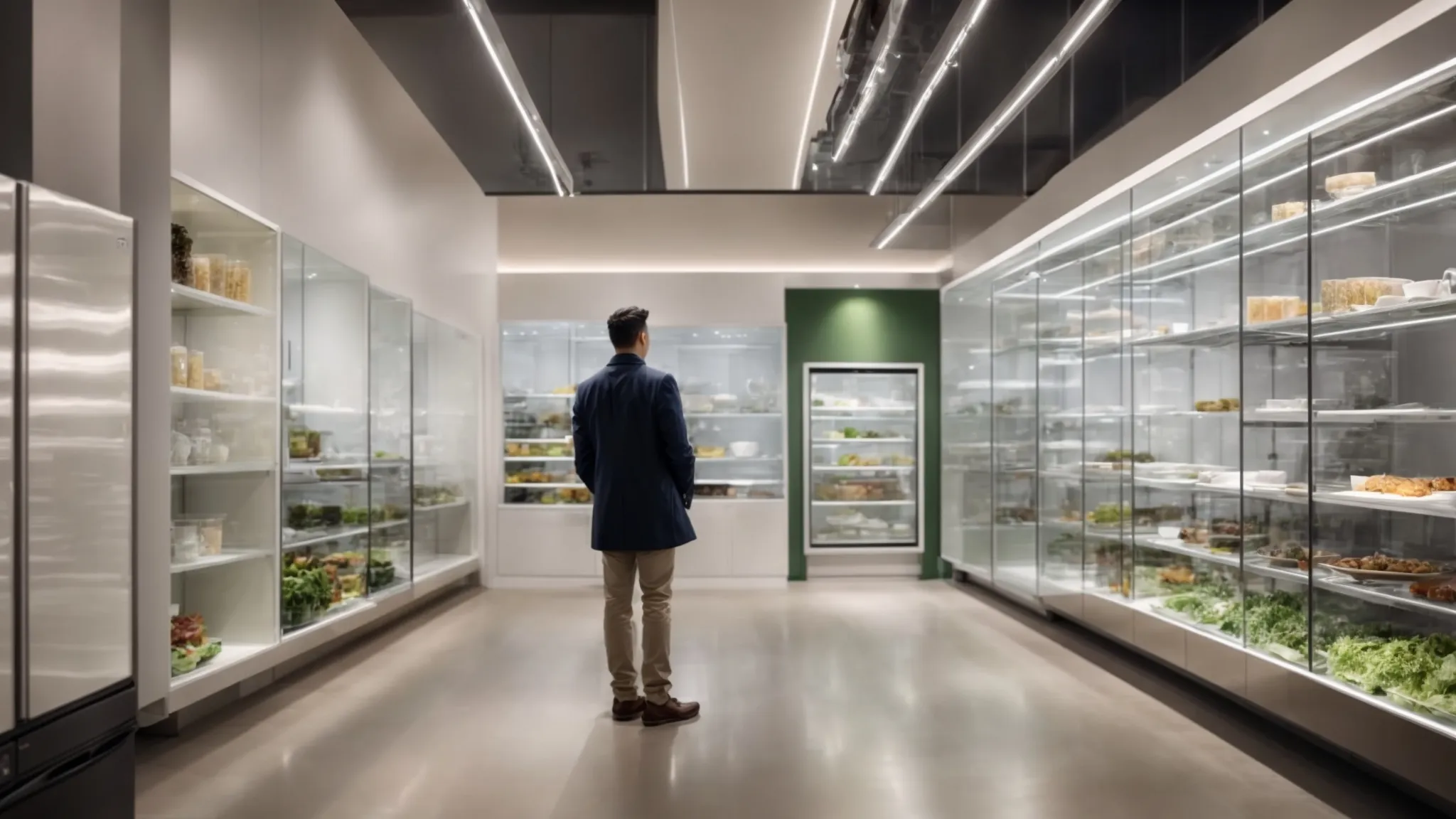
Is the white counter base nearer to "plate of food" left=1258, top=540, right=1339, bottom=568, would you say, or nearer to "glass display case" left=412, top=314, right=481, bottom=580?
"glass display case" left=412, top=314, right=481, bottom=580

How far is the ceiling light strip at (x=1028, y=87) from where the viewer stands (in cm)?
383

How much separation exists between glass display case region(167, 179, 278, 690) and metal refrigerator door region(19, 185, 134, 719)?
1.67 metres

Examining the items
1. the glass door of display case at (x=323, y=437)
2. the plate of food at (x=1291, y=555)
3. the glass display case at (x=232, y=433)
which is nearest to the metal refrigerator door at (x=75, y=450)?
the glass display case at (x=232, y=433)

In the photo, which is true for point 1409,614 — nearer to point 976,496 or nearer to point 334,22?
point 976,496

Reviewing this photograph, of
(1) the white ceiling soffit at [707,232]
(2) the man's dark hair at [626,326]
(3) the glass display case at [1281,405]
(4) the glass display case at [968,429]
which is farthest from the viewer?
(1) the white ceiling soffit at [707,232]

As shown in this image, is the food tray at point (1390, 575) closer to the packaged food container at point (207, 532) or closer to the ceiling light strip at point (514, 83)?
the ceiling light strip at point (514, 83)

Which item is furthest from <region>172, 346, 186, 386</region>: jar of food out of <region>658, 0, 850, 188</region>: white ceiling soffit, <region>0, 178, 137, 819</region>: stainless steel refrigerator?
<region>658, 0, 850, 188</region>: white ceiling soffit

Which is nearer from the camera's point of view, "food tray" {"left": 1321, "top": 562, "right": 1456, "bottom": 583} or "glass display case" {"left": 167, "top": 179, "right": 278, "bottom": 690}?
"food tray" {"left": 1321, "top": 562, "right": 1456, "bottom": 583}

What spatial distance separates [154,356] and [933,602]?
251 inches

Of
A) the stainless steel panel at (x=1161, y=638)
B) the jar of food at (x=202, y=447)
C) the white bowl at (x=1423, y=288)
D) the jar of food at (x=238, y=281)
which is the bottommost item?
the stainless steel panel at (x=1161, y=638)

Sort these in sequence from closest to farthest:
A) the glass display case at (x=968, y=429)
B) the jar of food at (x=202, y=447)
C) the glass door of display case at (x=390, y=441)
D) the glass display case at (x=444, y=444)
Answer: the jar of food at (x=202, y=447) → the glass door of display case at (x=390, y=441) → the glass display case at (x=444, y=444) → the glass display case at (x=968, y=429)

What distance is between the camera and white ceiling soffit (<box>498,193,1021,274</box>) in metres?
9.88

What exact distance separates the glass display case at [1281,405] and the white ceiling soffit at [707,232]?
3495mm

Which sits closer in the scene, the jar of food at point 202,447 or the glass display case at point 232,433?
the jar of food at point 202,447
